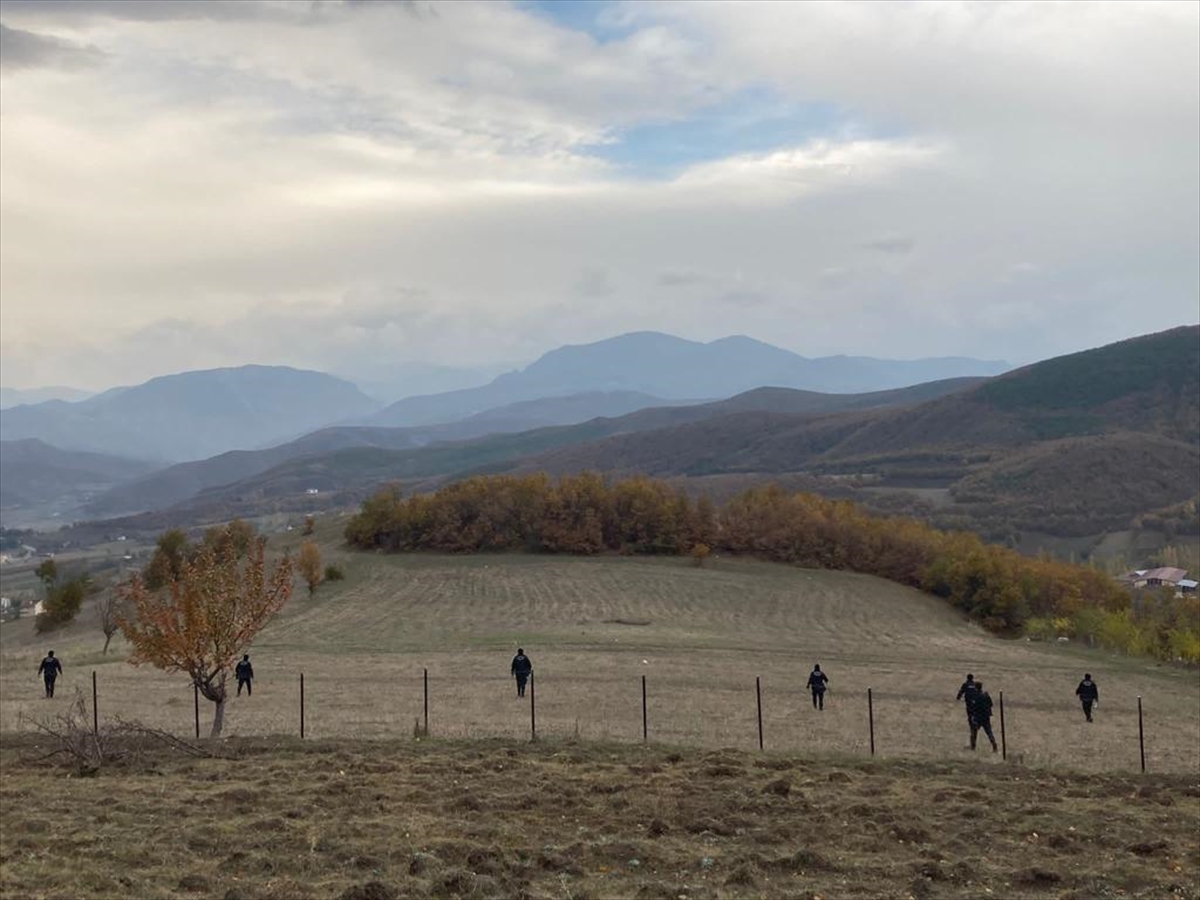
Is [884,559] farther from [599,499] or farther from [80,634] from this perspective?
[80,634]

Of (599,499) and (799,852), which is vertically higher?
(599,499)

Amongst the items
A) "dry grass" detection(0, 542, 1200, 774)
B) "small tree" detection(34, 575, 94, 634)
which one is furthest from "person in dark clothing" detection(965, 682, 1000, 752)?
"small tree" detection(34, 575, 94, 634)

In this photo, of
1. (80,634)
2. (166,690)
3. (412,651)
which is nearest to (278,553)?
(80,634)

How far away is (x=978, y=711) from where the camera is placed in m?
22.7

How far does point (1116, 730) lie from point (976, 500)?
5185 inches

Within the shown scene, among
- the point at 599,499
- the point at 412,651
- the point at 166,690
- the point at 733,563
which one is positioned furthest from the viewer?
the point at 599,499

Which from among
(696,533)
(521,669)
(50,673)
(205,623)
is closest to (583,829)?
(205,623)

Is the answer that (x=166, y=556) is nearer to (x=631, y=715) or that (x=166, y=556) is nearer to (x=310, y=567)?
(x=310, y=567)

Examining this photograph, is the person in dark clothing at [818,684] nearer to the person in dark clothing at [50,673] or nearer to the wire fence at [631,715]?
the wire fence at [631,715]

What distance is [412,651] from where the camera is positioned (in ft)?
129

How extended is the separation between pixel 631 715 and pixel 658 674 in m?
7.44

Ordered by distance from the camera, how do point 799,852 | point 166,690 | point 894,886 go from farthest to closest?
point 166,690, point 799,852, point 894,886

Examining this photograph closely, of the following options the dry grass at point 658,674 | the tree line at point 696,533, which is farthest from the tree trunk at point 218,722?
the tree line at point 696,533

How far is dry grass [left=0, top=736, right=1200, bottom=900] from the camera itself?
1245 cm
